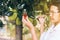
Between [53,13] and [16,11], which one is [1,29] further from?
[53,13]

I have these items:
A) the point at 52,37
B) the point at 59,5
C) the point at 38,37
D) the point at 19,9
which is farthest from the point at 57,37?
the point at 19,9

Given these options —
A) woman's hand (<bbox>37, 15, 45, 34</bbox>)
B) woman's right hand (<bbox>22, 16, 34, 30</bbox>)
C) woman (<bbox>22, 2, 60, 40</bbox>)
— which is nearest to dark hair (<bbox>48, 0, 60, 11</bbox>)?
woman (<bbox>22, 2, 60, 40</bbox>)

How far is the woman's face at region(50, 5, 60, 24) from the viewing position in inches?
53.4

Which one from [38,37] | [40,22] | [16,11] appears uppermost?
[16,11]

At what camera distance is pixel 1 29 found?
1408 millimetres

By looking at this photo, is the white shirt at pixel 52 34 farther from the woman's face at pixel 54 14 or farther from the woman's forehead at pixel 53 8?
the woman's forehead at pixel 53 8

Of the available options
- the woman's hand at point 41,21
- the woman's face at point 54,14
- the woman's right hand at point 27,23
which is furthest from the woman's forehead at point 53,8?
the woman's right hand at point 27,23

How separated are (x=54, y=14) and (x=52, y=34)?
19cm

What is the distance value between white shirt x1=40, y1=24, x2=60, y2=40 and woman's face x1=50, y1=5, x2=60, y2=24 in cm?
5

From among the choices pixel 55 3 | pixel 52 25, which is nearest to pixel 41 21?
pixel 52 25

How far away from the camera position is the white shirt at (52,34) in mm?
1333

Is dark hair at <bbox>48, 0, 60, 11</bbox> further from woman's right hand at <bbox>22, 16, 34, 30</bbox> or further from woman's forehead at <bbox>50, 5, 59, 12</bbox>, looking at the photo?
woman's right hand at <bbox>22, 16, 34, 30</bbox>

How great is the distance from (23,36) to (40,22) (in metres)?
0.22

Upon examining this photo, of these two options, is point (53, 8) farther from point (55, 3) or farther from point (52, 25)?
point (52, 25)
